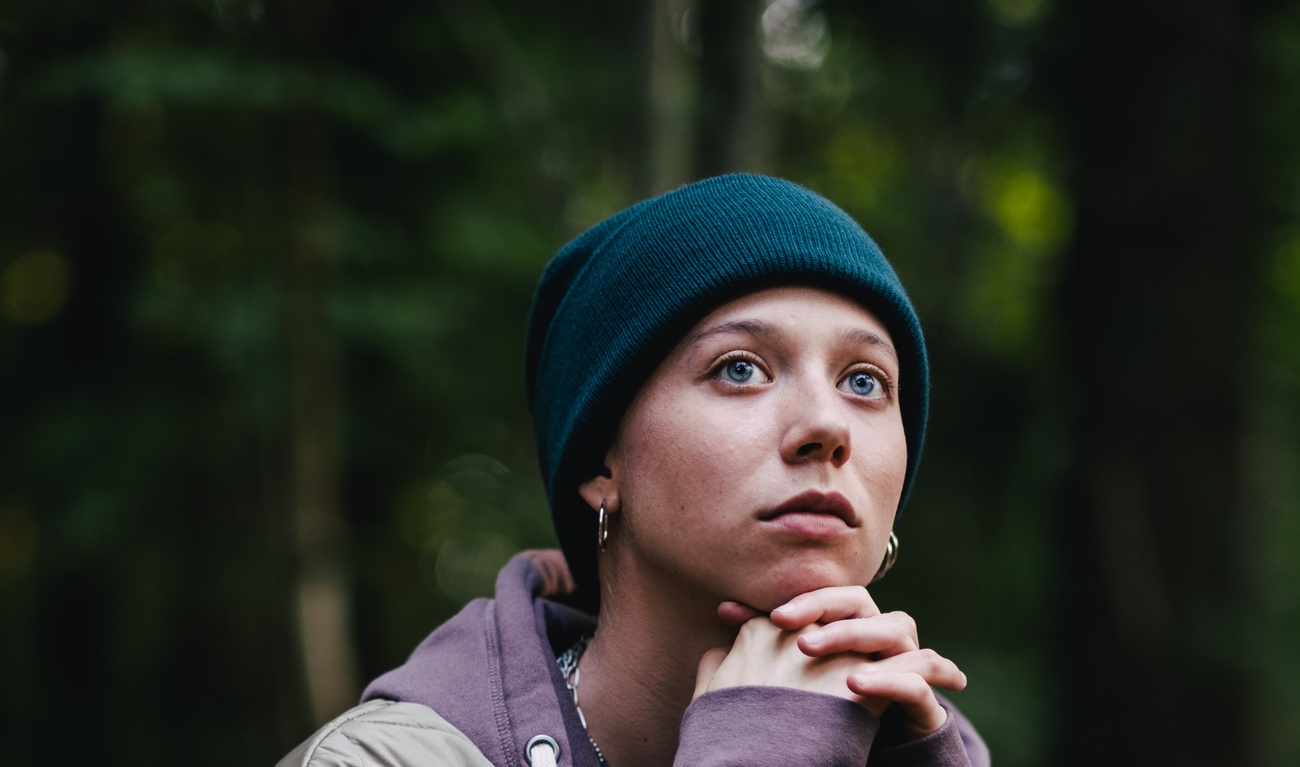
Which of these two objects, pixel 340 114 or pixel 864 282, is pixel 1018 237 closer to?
pixel 340 114

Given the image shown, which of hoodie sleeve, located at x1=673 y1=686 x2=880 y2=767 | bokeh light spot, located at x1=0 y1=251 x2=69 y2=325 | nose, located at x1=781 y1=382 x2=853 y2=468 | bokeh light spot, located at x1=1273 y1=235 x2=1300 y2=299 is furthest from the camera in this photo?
bokeh light spot, located at x1=1273 y1=235 x2=1300 y2=299

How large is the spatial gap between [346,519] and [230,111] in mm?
3446

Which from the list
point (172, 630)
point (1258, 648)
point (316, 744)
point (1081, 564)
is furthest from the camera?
point (172, 630)

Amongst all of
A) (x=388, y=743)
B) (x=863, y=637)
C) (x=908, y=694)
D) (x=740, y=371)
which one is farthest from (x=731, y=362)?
(x=388, y=743)

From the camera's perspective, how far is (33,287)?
8414 mm

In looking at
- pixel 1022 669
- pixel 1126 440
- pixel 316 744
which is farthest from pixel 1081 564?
pixel 316 744

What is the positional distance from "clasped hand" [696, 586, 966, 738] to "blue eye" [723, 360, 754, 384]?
446 millimetres

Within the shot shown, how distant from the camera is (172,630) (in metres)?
9.03

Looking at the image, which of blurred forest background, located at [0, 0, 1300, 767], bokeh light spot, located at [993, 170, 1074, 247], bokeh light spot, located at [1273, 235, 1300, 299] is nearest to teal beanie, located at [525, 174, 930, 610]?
blurred forest background, located at [0, 0, 1300, 767]

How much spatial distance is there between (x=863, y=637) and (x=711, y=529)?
346 millimetres

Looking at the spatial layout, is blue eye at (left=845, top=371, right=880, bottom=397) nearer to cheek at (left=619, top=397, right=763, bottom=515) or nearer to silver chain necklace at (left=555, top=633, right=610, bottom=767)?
cheek at (left=619, top=397, right=763, bottom=515)

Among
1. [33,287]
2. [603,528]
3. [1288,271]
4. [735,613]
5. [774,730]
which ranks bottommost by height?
[774,730]

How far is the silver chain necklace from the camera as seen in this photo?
2.28 meters

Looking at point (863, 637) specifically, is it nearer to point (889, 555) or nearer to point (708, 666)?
point (708, 666)
